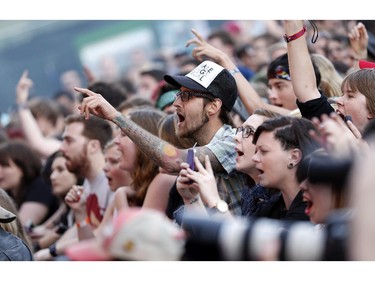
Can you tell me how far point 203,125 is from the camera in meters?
5.54

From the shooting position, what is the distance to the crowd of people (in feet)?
9.26

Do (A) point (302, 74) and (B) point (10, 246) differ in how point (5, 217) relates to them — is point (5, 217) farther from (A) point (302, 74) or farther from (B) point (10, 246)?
(A) point (302, 74)

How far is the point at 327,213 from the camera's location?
3.57 meters

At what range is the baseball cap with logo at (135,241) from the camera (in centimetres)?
279

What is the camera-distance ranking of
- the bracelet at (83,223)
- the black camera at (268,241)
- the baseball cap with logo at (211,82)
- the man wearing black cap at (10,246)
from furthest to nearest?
the bracelet at (83,223) < the baseball cap with logo at (211,82) < the man wearing black cap at (10,246) < the black camera at (268,241)

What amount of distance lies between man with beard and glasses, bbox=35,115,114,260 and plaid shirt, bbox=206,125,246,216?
1955 mm

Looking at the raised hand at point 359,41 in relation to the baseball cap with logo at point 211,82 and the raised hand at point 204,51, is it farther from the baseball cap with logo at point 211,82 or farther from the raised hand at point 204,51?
the baseball cap with logo at point 211,82

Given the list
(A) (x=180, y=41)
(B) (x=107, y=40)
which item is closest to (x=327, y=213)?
(A) (x=180, y=41)

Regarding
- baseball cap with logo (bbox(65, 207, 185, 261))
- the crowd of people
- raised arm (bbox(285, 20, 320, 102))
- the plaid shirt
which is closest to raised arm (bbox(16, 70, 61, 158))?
the crowd of people

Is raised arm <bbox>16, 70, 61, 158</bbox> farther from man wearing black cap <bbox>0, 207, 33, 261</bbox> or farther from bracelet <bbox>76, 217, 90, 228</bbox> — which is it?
man wearing black cap <bbox>0, 207, 33, 261</bbox>

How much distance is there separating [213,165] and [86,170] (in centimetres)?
246

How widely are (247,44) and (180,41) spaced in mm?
4284

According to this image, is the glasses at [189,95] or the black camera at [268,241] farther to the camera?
the glasses at [189,95]

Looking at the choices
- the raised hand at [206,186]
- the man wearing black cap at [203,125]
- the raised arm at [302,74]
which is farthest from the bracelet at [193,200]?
the raised arm at [302,74]
